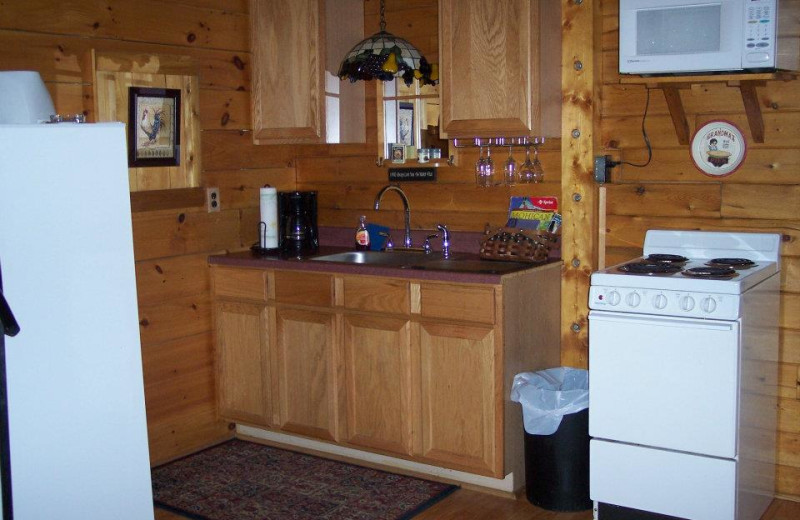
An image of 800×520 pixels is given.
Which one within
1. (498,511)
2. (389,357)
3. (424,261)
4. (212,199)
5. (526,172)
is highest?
(526,172)

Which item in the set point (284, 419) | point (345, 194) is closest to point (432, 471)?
point (284, 419)

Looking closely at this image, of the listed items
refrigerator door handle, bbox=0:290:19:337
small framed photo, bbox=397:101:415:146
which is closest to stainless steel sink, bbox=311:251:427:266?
small framed photo, bbox=397:101:415:146

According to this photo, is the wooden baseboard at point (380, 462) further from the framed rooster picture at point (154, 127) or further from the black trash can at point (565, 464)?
the framed rooster picture at point (154, 127)

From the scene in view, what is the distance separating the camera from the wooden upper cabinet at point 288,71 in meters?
4.04

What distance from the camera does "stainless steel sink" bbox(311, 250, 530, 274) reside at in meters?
3.55

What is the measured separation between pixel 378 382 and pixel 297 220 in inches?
39.9

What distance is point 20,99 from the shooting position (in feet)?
8.20

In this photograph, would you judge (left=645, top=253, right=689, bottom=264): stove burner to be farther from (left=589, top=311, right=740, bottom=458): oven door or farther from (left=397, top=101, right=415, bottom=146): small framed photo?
(left=397, top=101, right=415, bottom=146): small framed photo

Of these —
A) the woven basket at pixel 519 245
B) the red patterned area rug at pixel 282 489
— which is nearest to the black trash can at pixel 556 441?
the red patterned area rug at pixel 282 489

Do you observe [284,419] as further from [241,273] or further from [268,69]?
[268,69]

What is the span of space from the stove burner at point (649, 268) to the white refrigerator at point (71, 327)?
1662 millimetres

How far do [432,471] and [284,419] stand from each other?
2.39 ft

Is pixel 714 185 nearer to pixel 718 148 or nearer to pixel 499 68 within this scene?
pixel 718 148

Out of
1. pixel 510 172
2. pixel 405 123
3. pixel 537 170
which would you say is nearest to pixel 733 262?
pixel 537 170
